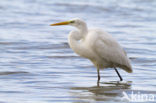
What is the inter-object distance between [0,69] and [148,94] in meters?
3.28

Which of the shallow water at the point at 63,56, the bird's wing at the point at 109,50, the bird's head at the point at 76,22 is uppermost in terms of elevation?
the bird's head at the point at 76,22

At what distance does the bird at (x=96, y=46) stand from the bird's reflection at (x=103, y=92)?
305 millimetres

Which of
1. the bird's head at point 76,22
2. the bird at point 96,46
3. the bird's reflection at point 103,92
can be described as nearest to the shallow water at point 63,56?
the bird's reflection at point 103,92

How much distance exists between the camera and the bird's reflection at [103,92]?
7117mm

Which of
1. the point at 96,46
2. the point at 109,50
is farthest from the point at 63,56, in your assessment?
the point at 96,46

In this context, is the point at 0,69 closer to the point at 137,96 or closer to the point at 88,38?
the point at 88,38

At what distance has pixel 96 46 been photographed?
812cm

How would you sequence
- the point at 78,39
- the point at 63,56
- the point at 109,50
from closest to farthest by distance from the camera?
1. the point at 78,39
2. the point at 109,50
3. the point at 63,56

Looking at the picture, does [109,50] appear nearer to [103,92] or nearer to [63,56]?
[103,92]

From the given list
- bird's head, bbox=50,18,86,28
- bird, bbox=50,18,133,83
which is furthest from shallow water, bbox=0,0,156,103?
bird's head, bbox=50,18,86,28

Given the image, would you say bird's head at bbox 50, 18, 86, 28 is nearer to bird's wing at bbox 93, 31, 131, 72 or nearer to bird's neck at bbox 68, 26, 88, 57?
bird's neck at bbox 68, 26, 88, 57

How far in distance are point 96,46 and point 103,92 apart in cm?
90

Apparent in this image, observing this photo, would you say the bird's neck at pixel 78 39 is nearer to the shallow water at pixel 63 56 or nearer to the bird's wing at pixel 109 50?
the bird's wing at pixel 109 50

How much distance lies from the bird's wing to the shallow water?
393 millimetres
